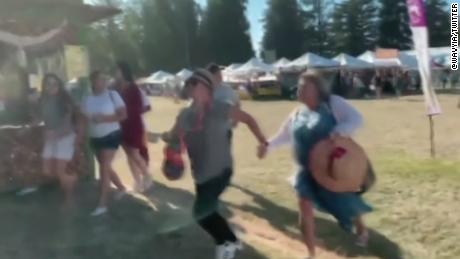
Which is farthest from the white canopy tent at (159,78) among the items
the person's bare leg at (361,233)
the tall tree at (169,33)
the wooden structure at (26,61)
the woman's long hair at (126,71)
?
the person's bare leg at (361,233)

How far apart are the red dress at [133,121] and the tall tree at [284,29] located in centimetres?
7024

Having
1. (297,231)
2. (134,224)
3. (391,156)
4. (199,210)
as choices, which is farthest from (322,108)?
(391,156)

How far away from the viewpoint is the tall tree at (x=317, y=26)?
81.5 metres

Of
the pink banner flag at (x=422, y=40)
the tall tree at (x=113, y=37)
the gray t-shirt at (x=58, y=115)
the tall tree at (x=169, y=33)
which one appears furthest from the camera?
the tall tree at (x=169, y=33)

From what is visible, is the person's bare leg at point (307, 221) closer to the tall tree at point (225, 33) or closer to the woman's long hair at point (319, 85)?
the woman's long hair at point (319, 85)

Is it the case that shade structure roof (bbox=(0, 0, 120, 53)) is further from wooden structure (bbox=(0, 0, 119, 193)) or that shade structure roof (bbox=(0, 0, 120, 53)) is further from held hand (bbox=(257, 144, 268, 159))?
held hand (bbox=(257, 144, 268, 159))

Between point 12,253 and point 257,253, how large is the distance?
223 cm

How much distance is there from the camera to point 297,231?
7340mm

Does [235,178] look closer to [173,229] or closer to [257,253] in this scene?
[173,229]

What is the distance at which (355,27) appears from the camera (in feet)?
257

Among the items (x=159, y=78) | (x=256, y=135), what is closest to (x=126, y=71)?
(x=256, y=135)

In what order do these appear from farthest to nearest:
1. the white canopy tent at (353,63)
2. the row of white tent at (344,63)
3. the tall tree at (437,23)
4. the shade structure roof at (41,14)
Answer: the tall tree at (437,23) < the white canopy tent at (353,63) < the row of white tent at (344,63) < the shade structure roof at (41,14)

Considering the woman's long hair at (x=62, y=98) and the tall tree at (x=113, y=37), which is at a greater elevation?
the tall tree at (x=113, y=37)

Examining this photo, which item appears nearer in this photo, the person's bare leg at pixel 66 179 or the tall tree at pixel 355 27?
the person's bare leg at pixel 66 179
